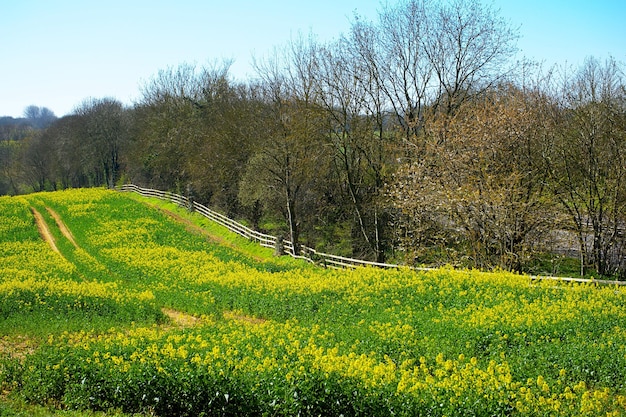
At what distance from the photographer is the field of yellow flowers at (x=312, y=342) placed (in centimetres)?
1020

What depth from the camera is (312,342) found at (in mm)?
14148

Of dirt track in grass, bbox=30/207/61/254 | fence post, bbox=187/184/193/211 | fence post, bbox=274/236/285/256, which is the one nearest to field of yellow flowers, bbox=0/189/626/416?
fence post, bbox=274/236/285/256

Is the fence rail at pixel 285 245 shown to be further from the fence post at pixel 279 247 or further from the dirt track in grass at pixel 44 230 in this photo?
the dirt track in grass at pixel 44 230

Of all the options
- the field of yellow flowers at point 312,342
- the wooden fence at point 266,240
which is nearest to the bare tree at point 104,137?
the wooden fence at point 266,240

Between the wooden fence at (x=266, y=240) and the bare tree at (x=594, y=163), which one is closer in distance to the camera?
the bare tree at (x=594, y=163)

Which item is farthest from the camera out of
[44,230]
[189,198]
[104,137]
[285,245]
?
[104,137]

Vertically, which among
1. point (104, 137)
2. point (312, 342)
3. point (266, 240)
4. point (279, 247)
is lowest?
point (312, 342)

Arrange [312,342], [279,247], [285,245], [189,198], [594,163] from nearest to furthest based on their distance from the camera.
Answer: [312,342]
[594,163]
[279,247]
[285,245]
[189,198]

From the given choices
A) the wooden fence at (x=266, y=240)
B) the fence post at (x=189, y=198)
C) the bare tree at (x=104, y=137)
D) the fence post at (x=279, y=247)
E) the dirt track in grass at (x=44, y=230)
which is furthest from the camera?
the bare tree at (x=104, y=137)

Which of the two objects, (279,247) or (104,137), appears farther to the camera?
(104,137)

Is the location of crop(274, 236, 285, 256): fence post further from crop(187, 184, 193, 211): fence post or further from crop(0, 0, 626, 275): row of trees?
crop(187, 184, 193, 211): fence post

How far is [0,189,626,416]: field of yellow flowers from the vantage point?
10.2 meters

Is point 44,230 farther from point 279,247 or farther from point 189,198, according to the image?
point 279,247

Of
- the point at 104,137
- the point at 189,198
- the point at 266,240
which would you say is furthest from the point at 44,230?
the point at 104,137
